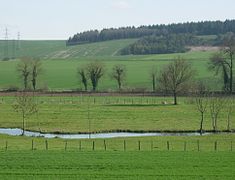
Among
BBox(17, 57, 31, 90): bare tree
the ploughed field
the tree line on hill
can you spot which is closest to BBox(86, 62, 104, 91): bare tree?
the tree line on hill

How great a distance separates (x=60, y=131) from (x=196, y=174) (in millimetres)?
32051

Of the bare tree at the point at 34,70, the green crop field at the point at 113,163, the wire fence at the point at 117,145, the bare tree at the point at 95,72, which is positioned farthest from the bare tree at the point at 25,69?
the green crop field at the point at 113,163

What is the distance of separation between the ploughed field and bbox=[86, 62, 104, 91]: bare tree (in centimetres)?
3037

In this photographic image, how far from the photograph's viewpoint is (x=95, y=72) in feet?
442

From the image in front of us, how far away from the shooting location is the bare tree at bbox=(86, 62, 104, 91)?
13412cm

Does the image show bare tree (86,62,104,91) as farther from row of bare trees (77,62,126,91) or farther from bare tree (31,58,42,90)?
bare tree (31,58,42,90)

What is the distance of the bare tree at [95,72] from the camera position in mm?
134125

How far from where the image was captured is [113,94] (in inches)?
4685

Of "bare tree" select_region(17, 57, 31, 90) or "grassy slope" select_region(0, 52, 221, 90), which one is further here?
"grassy slope" select_region(0, 52, 221, 90)

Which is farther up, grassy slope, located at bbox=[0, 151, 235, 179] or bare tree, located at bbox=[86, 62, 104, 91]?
bare tree, located at bbox=[86, 62, 104, 91]

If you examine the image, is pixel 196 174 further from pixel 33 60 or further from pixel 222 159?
pixel 33 60

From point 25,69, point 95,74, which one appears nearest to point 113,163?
point 95,74

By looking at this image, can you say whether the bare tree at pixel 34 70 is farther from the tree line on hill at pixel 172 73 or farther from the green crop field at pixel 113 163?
the green crop field at pixel 113 163

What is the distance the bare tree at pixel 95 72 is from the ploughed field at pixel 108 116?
3037 centimetres
